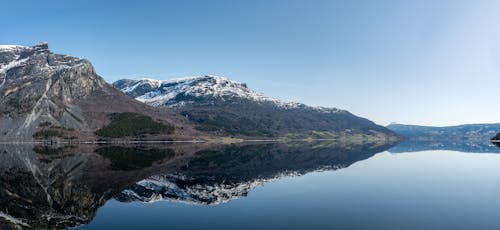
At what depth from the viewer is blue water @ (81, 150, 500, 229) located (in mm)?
45250

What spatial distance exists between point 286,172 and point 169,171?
30683 millimetres

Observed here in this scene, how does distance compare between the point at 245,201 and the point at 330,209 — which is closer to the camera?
the point at 330,209

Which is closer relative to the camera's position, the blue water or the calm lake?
the blue water

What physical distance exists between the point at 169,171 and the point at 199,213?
55.8 metres

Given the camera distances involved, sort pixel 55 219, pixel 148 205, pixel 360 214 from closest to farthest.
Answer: pixel 55 219 → pixel 360 214 → pixel 148 205

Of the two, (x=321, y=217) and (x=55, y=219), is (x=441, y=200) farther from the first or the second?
(x=55, y=219)

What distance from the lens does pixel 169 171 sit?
10644 cm

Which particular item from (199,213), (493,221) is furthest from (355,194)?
(199,213)

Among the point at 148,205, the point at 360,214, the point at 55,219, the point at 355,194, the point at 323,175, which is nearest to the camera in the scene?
the point at 55,219

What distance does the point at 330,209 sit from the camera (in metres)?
54.6

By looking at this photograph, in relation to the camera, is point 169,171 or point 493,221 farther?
point 169,171

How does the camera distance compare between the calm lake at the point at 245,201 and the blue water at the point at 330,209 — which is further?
the calm lake at the point at 245,201

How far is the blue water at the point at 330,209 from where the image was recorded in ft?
148

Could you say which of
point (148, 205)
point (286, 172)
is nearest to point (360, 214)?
point (148, 205)
